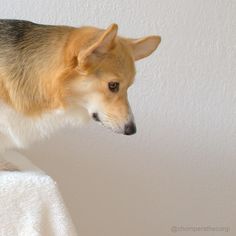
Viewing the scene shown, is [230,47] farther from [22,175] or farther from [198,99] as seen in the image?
[22,175]

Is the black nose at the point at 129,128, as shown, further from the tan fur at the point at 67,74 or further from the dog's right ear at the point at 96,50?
the dog's right ear at the point at 96,50

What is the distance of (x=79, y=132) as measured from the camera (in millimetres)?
1426

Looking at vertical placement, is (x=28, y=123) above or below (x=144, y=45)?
below

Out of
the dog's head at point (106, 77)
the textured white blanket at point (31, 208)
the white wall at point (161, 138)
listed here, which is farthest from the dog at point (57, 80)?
the white wall at point (161, 138)

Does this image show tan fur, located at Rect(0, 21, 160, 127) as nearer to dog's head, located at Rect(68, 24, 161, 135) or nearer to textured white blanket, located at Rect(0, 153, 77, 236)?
dog's head, located at Rect(68, 24, 161, 135)

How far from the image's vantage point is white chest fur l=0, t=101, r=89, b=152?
3.21 ft

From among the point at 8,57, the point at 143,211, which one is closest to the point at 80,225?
the point at 143,211

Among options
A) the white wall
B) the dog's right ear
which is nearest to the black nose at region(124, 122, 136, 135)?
the dog's right ear

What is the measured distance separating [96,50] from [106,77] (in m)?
0.06

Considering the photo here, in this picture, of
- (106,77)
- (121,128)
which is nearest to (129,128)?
(121,128)

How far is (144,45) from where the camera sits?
1.04m

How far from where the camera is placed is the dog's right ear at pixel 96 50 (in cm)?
87

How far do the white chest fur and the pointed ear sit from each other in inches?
6.7

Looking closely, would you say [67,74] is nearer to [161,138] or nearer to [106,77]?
[106,77]
